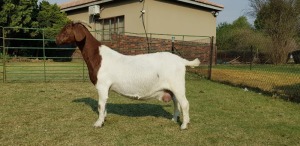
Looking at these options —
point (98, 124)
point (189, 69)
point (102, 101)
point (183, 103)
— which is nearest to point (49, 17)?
point (189, 69)

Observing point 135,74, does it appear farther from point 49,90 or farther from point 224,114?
point 49,90

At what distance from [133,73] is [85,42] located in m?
1.19

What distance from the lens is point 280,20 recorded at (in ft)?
108

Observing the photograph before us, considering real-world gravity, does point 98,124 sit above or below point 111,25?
below

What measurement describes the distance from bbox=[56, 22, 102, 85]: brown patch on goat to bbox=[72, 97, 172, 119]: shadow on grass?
4.97 ft

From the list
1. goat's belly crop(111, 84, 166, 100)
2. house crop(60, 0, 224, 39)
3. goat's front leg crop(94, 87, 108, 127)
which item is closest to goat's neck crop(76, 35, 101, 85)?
goat's front leg crop(94, 87, 108, 127)

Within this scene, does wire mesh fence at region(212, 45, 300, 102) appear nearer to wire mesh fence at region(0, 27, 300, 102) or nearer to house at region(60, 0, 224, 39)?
wire mesh fence at region(0, 27, 300, 102)

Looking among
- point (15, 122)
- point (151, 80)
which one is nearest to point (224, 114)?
point (151, 80)

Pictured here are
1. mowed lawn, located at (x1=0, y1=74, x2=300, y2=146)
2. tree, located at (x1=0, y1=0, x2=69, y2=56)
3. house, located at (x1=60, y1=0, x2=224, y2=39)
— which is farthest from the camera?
tree, located at (x1=0, y1=0, x2=69, y2=56)

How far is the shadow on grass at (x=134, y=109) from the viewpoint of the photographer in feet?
25.2

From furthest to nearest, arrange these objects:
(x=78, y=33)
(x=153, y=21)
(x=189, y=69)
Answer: (x=153, y=21) < (x=189, y=69) < (x=78, y=33)

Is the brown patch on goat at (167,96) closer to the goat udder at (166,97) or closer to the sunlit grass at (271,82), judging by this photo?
the goat udder at (166,97)

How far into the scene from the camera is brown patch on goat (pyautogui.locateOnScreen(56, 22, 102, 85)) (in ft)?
21.7

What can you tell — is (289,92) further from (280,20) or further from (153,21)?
(280,20)
